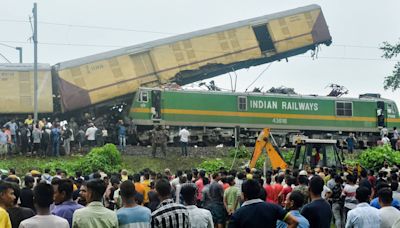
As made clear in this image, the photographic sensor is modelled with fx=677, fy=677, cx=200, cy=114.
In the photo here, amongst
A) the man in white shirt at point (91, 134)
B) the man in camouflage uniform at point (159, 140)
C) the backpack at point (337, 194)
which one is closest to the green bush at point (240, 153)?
the man in camouflage uniform at point (159, 140)

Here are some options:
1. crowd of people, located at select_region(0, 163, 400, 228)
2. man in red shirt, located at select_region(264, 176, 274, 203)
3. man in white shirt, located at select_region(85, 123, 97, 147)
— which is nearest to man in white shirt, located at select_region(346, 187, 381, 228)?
crowd of people, located at select_region(0, 163, 400, 228)

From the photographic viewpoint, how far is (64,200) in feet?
24.8

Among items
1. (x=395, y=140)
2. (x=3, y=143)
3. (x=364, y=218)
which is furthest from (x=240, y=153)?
(x=364, y=218)

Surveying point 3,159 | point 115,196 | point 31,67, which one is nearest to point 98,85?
point 31,67

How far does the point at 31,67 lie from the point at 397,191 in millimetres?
21452

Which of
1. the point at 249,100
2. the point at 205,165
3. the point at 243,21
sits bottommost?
Result: the point at 205,165

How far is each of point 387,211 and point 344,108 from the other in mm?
28309

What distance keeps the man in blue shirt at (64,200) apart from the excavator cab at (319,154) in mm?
12289

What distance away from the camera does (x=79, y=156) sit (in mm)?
26484

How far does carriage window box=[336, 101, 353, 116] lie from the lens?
36.1m

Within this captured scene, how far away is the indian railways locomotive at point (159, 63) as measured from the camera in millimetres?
29500

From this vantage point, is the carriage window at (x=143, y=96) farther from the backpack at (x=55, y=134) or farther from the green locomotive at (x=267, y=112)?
the backpack at (x=55, y=134)

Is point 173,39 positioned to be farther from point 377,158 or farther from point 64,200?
point 64,200

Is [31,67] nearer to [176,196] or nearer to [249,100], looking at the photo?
[249,100]
